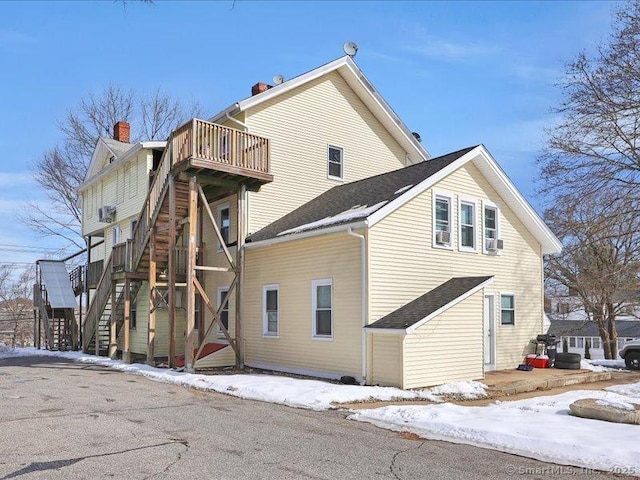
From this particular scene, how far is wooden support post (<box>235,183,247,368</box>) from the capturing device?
16.4 metres

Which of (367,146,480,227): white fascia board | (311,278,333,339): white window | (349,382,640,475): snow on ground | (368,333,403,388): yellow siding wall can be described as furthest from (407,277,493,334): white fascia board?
(311,278,333,339): white window

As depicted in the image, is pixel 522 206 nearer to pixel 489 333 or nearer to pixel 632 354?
pixel 489 333

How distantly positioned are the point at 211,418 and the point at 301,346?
606 cm

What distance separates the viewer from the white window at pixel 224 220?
18.7m

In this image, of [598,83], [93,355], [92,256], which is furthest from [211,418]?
[92,256]

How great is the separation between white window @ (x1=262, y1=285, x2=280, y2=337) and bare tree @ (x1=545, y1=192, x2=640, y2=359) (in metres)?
11.9

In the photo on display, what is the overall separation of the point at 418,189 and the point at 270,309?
549cm

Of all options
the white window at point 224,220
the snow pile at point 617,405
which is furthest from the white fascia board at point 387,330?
the white window at point 224,220

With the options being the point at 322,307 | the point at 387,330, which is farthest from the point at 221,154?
the point at 387,330

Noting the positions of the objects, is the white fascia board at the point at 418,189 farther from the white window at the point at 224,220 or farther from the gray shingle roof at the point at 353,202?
the white window at the point at 224,220

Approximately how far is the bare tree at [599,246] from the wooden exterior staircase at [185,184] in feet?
40.8

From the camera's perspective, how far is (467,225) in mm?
16406

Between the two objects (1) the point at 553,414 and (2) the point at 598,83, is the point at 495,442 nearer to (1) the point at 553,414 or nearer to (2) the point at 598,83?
(1) the point at 553,414

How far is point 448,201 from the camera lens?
15789mm
